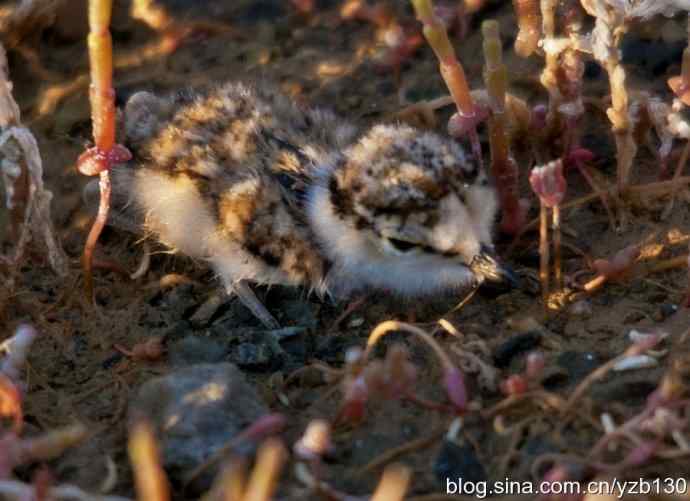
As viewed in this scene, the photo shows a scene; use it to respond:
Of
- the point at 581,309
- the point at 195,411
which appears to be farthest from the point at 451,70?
the point at 195,411

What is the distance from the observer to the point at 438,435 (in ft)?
8.91

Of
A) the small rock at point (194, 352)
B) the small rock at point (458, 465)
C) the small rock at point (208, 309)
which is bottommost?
the small rock at point (458, 465)

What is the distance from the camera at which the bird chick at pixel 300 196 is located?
3.02 meters

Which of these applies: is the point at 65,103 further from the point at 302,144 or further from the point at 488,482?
the point at 488,482

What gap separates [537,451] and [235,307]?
46.0 inches

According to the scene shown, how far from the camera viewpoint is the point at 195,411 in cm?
266

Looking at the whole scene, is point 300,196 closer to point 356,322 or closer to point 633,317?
point 356,322

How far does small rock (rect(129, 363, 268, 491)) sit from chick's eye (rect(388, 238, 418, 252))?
22.9 inches

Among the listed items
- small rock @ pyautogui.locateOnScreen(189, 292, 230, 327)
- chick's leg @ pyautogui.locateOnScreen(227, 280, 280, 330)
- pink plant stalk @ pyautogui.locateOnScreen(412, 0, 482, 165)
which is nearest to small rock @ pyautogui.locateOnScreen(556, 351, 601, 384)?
pink plant stalk @ pyautogui.locateOnScreen(412, 0, 482, 165)

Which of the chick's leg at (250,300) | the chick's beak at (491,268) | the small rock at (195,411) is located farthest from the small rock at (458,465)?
the chick's leg at (250,300)

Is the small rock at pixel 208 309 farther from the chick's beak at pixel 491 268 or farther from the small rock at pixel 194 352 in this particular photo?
the chick's beak at pixel 491 268

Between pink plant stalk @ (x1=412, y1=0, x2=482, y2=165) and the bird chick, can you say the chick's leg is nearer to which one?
the bird chick

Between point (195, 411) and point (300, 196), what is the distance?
862 millimetres

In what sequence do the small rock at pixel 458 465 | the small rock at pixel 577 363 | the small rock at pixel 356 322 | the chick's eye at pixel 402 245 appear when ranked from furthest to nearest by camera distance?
the small rock at pixel 356 322 < the chick's eye at pixel 402 245 < the small rock at pixel 577 363 < the small rock at pixel 458 465
